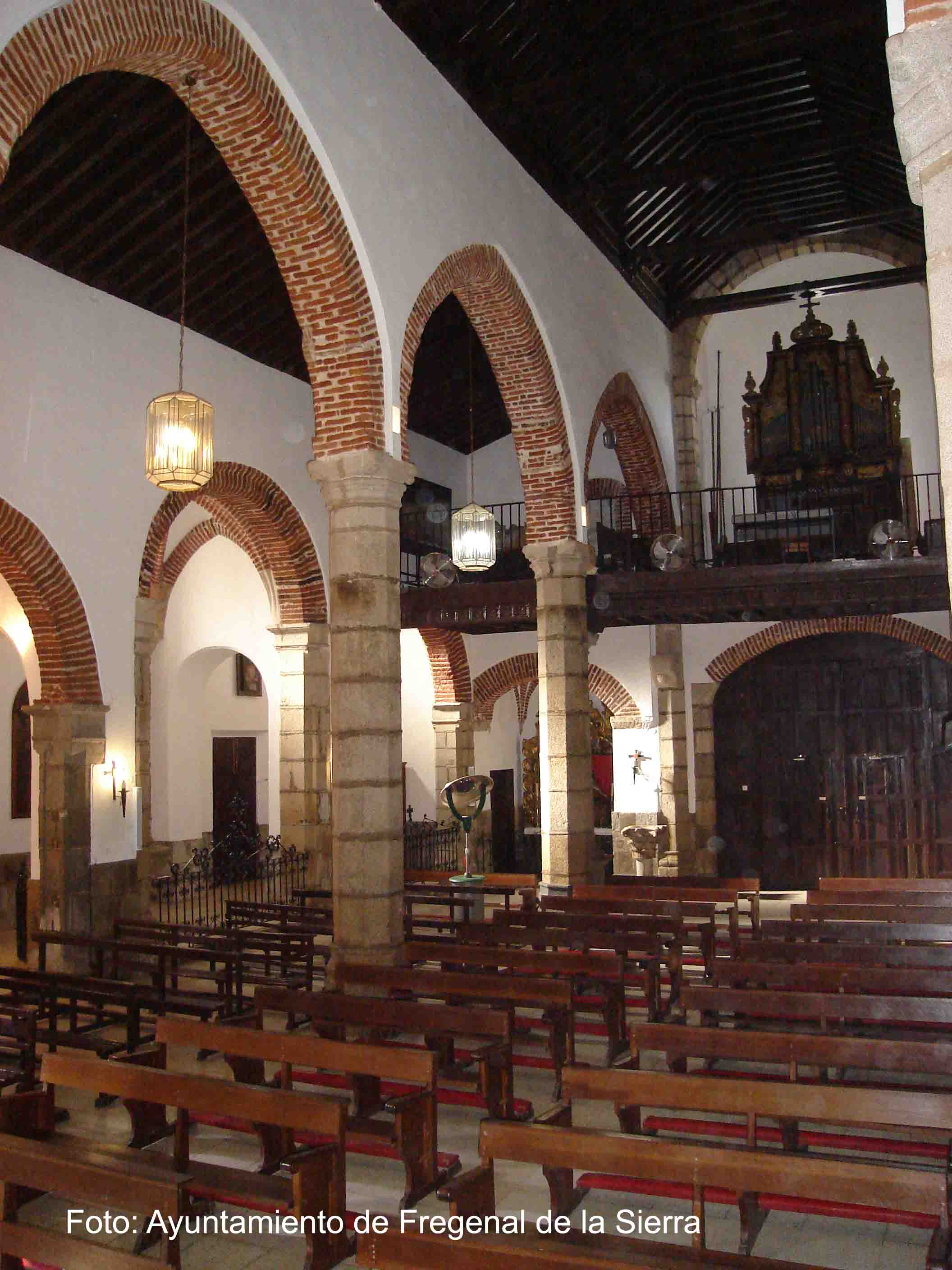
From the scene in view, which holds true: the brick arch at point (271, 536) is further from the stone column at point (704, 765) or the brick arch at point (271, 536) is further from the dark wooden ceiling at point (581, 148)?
the stone column at point (704, 765)

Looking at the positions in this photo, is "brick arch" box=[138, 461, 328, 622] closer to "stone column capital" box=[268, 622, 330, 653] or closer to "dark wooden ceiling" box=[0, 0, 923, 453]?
"stone column capital" box=[268, 622, 330, 653]

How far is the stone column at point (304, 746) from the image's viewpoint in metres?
15.6

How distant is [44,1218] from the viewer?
490cm

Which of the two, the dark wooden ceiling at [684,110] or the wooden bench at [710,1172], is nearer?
the wooden bench at [710,1172]

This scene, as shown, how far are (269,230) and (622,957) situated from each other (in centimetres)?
555

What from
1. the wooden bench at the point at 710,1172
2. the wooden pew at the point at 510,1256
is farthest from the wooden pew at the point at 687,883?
the wooden pew at the point at 510,1256

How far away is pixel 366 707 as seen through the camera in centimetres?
823

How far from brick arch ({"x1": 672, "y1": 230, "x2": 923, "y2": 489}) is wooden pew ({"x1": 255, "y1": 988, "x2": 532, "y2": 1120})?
41.9 feet

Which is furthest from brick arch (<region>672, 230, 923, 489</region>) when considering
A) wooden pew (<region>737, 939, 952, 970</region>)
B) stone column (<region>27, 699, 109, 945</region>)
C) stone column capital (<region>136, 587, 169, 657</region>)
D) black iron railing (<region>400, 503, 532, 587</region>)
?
wooden pew (<region>737, 939, 952, 970</region>)

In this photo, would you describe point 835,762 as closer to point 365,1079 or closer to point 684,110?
point 684,110

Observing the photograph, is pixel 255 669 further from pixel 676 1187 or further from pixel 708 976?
pixel 676 1187

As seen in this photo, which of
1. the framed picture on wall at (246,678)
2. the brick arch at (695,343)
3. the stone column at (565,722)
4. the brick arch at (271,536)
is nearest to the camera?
the stone column at (565,722)

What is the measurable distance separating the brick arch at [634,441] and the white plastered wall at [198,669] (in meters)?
5.56

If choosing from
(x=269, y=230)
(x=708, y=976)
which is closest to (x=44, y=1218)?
(x=708, y=976)
